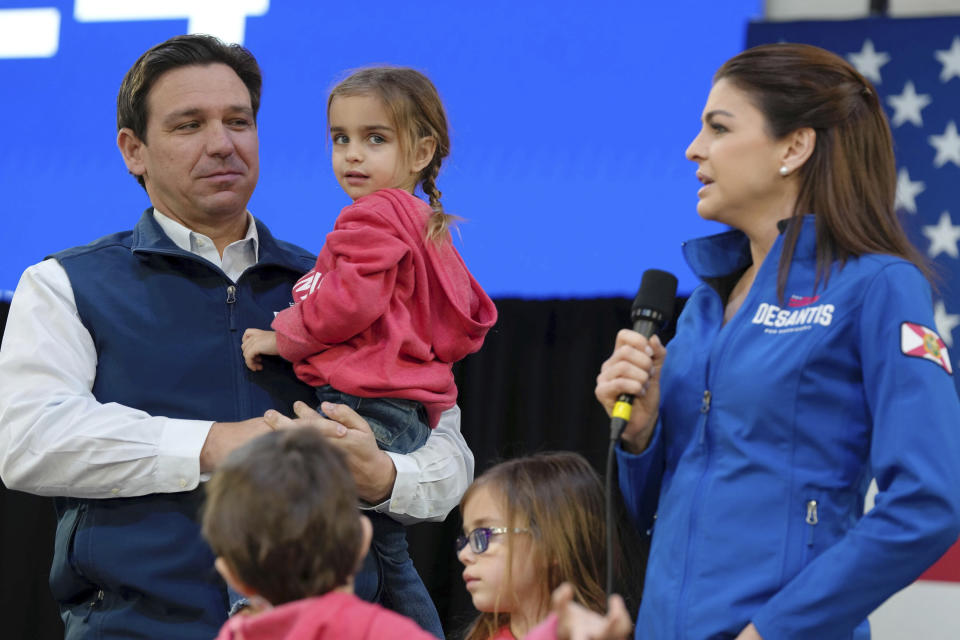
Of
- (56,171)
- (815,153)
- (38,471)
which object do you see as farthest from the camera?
(56,171)

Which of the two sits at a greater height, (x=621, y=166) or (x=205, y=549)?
(x=621, y=166)

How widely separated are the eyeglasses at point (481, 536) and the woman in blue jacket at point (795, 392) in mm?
508

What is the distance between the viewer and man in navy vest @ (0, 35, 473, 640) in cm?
234

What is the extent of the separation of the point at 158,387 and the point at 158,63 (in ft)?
2.72

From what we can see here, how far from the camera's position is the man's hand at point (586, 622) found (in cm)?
136

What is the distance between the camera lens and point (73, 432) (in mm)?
2318

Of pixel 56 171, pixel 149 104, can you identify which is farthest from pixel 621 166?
pixel 56 171

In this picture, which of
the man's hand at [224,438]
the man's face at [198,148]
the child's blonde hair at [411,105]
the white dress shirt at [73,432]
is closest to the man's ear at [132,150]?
the man's face at [198,148]

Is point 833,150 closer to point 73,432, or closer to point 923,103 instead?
point 73,432

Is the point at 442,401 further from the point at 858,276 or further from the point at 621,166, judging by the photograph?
the point at 621,166

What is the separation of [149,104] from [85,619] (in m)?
1.21

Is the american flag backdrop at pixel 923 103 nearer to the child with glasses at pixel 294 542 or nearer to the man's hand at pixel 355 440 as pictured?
the man's hand at pixel 355 440

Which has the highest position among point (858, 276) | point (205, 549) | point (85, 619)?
point (858, 276)

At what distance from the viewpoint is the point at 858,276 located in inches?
70.2
